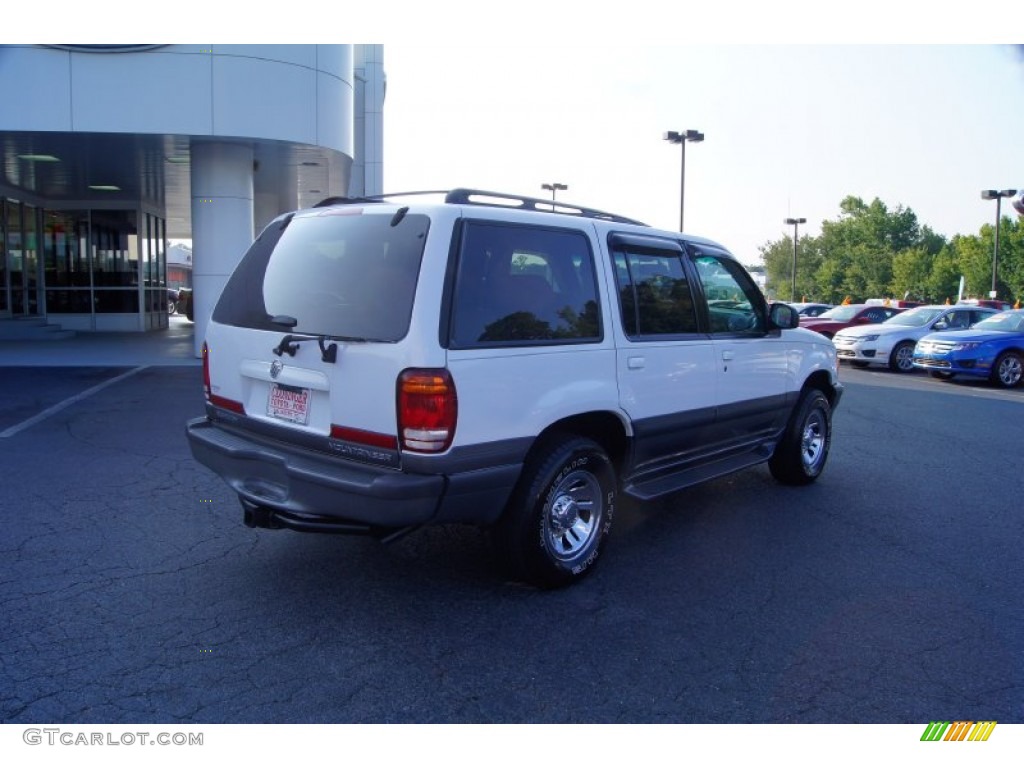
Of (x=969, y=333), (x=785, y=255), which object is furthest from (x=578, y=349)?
(x=785, y=255)

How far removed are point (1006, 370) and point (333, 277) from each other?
15.4 m

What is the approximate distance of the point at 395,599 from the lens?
4.12m

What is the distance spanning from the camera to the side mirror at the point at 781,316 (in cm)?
592

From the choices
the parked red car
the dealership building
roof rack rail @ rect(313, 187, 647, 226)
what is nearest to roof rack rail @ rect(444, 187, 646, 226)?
roof rack rail @ rect(313, 187, 647, 226)

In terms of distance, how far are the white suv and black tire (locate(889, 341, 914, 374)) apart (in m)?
14.5

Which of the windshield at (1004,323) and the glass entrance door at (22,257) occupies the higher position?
the glass entrance door at (22,257)

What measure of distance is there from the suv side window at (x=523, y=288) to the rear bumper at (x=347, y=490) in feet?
2.12

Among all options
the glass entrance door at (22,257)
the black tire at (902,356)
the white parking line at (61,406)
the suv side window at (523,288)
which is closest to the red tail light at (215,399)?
the suv side window at (523,288)

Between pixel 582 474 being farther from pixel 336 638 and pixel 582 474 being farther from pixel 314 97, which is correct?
pixel 314 97

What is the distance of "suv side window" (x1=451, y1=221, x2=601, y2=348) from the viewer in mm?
3781

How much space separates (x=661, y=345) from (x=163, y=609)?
121 inches

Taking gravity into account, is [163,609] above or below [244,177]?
below

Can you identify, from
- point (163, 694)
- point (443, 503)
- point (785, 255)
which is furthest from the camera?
point (785, 255)

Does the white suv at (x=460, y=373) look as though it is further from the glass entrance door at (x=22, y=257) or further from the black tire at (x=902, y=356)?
the glass entrance door at (x=22, y=257)
